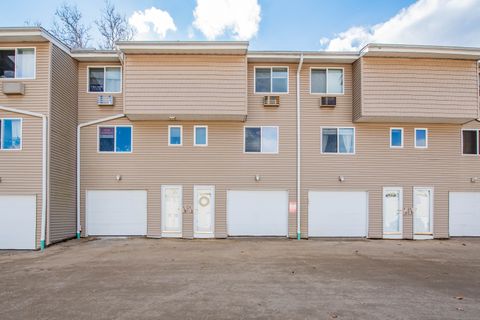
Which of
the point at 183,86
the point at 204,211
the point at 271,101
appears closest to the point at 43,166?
the point at 183,86

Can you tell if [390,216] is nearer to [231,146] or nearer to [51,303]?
[231,146]

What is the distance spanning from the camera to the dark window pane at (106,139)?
11.0 meters

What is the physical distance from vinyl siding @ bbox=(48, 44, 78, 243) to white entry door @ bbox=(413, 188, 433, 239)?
13.2 metres

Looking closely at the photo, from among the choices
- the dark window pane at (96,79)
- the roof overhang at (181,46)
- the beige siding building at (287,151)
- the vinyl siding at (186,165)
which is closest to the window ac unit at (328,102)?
the beige siding building at (287,151)

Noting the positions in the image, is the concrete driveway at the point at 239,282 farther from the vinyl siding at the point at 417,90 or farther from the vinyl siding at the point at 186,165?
the vinyl siding at the point at 417,90

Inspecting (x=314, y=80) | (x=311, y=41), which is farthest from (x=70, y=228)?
(x=311, y=41)

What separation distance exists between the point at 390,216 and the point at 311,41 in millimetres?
9411

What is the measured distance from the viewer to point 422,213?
1112 centimetres

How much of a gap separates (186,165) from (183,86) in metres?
2.97

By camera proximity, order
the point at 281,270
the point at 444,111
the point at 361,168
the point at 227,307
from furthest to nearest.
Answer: the point at 361,168 → the point at 444,111 → the point at 281,270 → the point at 227,307

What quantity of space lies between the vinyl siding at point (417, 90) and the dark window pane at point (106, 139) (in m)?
9.53

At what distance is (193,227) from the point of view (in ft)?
35.4

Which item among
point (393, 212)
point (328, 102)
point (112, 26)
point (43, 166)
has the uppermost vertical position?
point (112, 26)

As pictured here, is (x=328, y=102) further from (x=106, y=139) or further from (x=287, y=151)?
(x=106, y=139)
